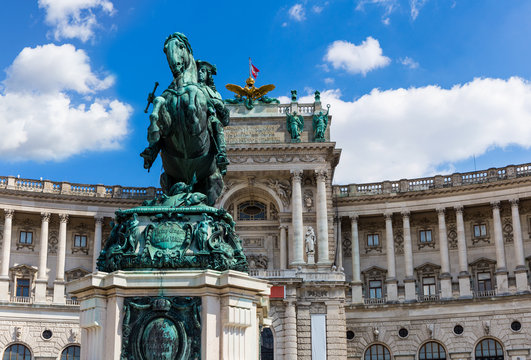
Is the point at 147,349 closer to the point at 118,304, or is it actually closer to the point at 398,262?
the point at 118,304

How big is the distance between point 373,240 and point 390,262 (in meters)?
3.22

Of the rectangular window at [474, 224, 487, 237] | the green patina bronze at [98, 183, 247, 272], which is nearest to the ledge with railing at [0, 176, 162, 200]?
the rectangular window at [474, 224, 487, 237]

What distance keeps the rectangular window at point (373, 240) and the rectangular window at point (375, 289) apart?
3284mm

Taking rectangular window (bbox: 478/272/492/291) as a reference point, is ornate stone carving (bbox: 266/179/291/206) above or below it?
above

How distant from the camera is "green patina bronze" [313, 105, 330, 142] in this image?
195 feet

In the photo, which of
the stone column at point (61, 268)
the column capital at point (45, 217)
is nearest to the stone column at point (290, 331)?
the stone column at point (61, 268)

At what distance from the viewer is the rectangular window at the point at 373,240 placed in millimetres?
63531

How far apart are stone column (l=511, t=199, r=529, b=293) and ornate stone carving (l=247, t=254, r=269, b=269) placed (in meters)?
19.5

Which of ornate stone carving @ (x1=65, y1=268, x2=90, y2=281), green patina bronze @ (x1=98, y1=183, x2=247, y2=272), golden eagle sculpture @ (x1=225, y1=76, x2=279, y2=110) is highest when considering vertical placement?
golden eagle sculpture @ (x1=225, y1=76, x2=279, y2=110)

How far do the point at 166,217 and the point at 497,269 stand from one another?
49849 millimetres

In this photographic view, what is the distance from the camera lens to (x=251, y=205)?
202ft

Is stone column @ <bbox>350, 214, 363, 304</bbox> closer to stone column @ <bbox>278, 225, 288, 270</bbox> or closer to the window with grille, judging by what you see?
stone column @ <bbox>278, 225, 288, 270</bbox>

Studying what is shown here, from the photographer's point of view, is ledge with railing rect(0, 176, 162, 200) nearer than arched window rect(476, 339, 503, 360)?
No

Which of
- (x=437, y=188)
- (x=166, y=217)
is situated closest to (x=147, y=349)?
(x=166, y=217)
